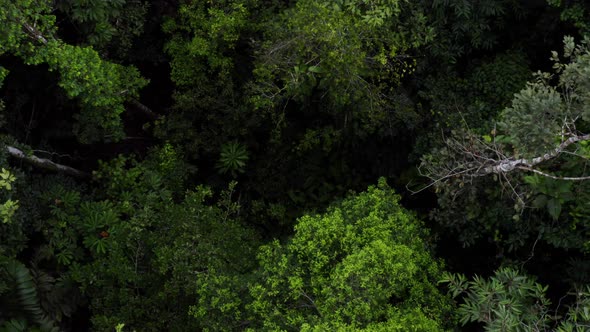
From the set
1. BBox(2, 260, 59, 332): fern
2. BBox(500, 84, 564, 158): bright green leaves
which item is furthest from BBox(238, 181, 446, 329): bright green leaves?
BBox(2, 260, 59, 332): fern

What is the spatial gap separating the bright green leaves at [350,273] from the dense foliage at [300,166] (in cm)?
4

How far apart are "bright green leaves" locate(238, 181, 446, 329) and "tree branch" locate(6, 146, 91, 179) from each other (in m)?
4.94

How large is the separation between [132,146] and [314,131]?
175 inches

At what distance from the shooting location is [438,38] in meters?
9.70

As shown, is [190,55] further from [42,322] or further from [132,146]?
[42,322]

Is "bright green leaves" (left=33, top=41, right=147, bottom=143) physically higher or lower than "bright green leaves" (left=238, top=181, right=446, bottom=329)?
higher

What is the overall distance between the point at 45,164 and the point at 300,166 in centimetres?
509

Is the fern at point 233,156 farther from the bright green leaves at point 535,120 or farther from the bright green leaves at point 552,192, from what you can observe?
the bright green leaves at point 535,120

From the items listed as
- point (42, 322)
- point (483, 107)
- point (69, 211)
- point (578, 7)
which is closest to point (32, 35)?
point (69, 211)

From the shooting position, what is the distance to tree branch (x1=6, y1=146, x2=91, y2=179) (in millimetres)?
9898

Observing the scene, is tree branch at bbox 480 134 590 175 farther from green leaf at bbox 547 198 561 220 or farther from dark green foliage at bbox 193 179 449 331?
dark green foliage at bbox 193 179 449 331

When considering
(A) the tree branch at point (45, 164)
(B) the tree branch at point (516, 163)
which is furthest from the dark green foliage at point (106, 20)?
(B) the tree branch at point (516, 163)

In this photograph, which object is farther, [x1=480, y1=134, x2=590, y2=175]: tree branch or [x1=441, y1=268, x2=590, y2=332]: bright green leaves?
[x1=480, y1=134, x2=590, y2=175]: tree branch

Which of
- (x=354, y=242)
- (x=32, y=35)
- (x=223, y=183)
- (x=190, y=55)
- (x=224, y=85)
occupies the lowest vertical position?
(x=223, y=183)
